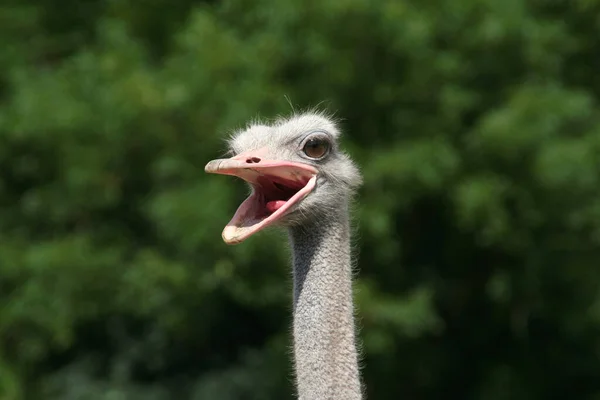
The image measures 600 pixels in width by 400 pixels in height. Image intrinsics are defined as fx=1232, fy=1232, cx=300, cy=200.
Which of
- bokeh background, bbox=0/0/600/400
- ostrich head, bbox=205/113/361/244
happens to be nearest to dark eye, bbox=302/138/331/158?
ostrich head, bbox=205/113/361/244

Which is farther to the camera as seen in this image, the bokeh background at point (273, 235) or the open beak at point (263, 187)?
the bokeh background at point (273, 235)

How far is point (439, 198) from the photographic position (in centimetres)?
859

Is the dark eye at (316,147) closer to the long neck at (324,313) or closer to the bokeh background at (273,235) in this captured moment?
the long neck at (324,313)

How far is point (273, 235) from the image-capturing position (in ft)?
23.9

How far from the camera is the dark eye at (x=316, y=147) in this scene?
284cm

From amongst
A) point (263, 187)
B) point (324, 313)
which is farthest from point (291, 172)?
point (324, 313)

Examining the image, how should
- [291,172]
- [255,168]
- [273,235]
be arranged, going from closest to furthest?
[255,168] → [291,172] → [273,235]

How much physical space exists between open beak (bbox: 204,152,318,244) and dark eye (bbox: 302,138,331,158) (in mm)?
38

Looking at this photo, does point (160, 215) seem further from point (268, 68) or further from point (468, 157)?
point (468, 157)

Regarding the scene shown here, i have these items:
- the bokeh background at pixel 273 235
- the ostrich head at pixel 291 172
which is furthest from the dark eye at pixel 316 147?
the bokeh background at pixel 273 235

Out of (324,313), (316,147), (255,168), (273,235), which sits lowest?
(324,313)

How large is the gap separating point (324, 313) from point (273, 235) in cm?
463

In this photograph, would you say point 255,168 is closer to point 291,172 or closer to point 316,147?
point 291,172

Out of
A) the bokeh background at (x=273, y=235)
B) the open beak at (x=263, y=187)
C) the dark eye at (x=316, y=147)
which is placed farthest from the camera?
the bokeh background at (x=273, y=235)
